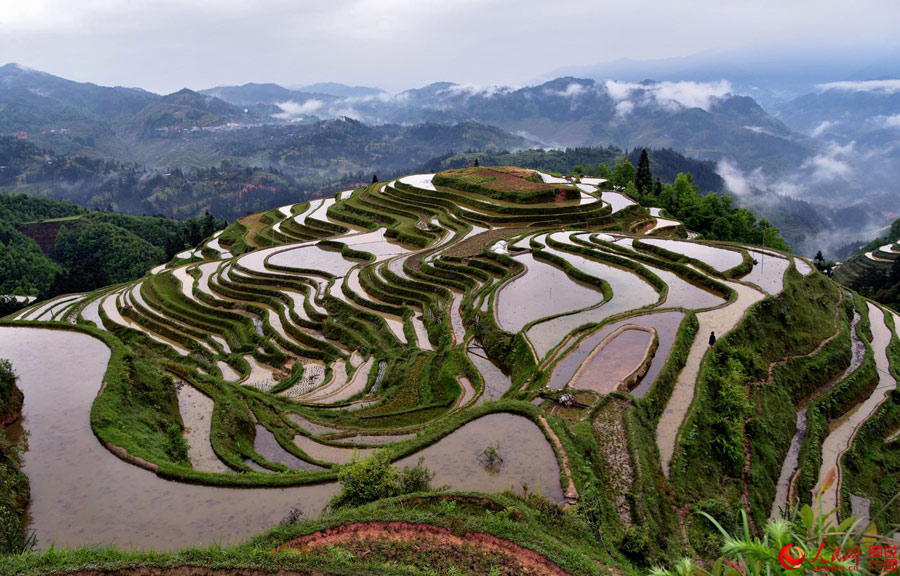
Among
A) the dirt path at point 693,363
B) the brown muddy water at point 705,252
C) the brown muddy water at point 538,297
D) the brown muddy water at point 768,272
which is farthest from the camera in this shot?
the brown muddy water at point 705,252

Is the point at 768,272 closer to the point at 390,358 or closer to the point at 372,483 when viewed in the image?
the point at 390,358

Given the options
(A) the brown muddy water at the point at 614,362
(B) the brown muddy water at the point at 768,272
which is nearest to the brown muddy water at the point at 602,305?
(A) the brown muddy water at the point at 614,362

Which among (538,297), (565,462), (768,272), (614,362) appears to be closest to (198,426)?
(565,462)

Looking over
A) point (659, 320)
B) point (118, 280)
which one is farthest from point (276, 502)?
point (118, 280)

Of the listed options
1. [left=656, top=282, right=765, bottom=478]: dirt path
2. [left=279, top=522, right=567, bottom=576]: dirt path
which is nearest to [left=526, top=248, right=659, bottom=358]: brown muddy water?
[left=656, top=282, right=765, bottom=478]: dirt path

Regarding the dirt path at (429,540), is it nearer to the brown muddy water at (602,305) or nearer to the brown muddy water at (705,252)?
the brown muddy water at (602,305)

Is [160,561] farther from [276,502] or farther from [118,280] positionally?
[118,280]
